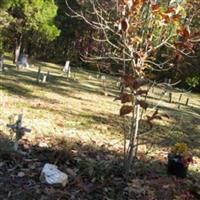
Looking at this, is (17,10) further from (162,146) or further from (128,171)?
(128,171)

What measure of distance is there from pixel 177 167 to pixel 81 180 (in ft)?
5.32

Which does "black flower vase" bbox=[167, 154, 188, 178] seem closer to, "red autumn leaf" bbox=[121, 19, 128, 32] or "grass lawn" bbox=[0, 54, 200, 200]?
"grass lawn" bbox=[0, 54, 200, 200]

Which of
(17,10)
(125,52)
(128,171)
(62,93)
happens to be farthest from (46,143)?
(17,10)

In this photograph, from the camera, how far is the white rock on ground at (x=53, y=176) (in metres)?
5.44

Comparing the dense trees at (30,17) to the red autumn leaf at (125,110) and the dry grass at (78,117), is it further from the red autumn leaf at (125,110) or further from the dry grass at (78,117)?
the red autumn leaf at (125,110)

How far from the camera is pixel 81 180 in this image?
5.69m

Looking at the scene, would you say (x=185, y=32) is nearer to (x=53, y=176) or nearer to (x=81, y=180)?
(x=81, y=180)

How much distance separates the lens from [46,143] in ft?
24.9

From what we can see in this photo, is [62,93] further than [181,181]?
Yes

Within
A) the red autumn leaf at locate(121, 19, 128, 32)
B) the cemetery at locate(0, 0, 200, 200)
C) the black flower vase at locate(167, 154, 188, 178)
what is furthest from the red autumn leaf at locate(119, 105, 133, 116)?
the black flower vase at locate(167, 154, 188, 178)

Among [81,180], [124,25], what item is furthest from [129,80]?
[81,180]

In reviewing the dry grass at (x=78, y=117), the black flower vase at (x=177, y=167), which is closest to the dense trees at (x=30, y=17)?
the dry grass at (x=78, y=117)

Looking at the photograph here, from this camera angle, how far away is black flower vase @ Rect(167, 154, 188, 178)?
21.3 feet

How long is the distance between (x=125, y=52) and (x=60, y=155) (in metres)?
1.70
